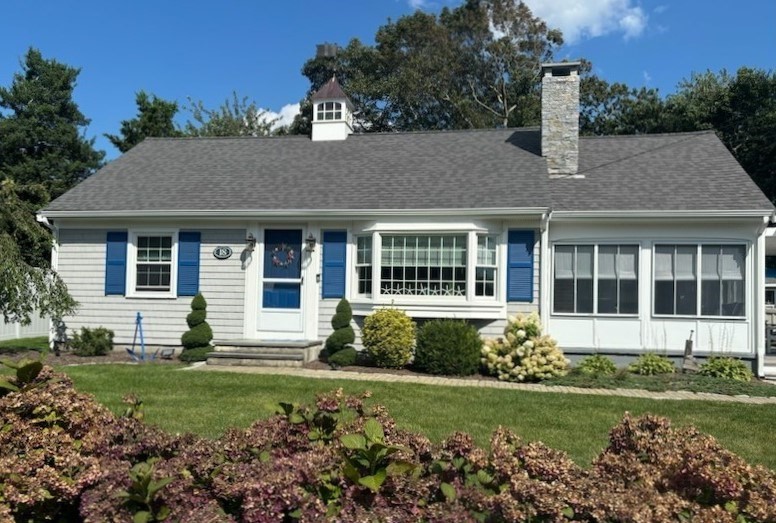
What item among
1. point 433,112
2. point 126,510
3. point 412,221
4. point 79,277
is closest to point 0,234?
point 79,277

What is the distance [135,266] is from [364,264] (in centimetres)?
466

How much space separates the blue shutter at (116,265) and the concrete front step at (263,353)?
2.60 metres

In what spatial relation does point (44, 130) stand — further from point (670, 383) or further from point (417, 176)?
point (670, 383)

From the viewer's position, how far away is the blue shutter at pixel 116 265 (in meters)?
12.5

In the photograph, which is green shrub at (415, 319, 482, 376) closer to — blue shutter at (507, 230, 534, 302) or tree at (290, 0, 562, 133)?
blue shutter at (507, 230, 534, 302)

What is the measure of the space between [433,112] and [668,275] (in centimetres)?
2329

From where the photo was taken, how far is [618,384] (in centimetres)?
961

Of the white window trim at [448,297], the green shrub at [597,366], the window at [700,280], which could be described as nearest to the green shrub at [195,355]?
the white window trim at [448,297]

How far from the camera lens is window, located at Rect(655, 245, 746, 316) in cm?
1120

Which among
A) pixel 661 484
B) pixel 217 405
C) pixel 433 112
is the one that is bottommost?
pixel 217 405

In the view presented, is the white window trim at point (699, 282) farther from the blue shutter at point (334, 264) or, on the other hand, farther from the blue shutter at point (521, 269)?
the blue shutter at point (334, 264)

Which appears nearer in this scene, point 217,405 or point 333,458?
point 333,458

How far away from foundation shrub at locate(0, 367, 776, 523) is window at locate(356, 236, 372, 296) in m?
8.40

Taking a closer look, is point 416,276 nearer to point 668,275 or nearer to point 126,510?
point 668,275
